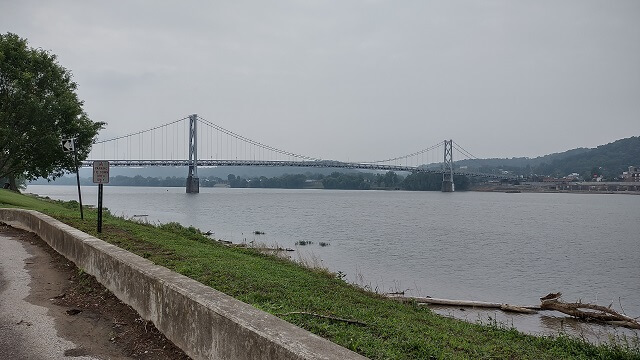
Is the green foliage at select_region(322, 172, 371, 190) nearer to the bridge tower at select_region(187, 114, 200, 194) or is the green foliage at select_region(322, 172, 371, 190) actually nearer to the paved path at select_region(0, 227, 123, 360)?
the bridge tower at select_region(187, 114, 200, 194)

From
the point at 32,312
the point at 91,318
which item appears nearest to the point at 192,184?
the point at 32,312

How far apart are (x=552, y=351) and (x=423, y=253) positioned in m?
19.7

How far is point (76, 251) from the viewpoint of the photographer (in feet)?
29.2

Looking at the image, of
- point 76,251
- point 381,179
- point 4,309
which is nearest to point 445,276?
point 76,251

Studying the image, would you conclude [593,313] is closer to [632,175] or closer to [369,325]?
[369,325]

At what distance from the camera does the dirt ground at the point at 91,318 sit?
512 cm

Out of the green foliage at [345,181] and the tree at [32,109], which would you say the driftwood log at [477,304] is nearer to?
the tree at [32,109]

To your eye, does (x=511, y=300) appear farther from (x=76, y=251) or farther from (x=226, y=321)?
(x=226, y=321)

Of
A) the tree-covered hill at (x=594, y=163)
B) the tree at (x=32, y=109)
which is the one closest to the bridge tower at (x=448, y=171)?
the tree-covered hill at (x=594, y=163)

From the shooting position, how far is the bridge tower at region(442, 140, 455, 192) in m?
128

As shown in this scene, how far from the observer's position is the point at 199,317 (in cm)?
459

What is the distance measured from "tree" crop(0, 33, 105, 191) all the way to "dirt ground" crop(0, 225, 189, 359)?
17.9m

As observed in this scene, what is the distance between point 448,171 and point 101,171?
123 metres

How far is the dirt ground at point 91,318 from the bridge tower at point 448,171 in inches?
4829
